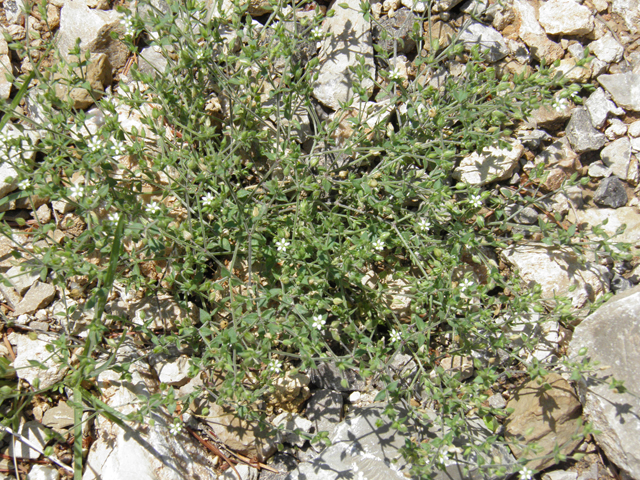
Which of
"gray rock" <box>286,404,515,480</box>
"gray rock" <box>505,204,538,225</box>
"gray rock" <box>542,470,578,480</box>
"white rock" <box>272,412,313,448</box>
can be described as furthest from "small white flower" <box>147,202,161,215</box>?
"gray rock" <box>542,470,578,480</box>

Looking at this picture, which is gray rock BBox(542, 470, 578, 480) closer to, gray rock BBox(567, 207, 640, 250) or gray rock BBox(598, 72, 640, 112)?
gray rock BBox(567, 207, 640, 250)

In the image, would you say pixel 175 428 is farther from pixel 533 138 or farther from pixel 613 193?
pixel 613 193

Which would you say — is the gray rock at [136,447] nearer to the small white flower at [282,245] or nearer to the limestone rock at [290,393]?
the limestone rock at [290,393]

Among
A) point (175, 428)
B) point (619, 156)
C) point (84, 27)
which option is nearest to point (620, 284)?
point (619, 156)

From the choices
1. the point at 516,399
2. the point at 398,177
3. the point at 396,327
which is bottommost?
the point at 516,399

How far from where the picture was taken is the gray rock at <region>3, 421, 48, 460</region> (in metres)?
3.91

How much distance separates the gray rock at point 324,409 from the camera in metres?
4.32

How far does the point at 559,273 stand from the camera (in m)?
4.48

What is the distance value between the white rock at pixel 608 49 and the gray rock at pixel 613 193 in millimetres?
1324

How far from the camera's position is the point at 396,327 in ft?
14.3

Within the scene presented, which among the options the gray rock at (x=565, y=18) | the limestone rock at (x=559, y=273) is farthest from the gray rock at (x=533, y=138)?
the gray rock at (x=565, y=18)

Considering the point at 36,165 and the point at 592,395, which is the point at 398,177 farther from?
the point at 36,165

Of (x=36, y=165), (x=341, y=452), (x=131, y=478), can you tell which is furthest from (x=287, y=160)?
(x=131, y=478)

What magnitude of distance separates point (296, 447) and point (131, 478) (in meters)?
1.39
